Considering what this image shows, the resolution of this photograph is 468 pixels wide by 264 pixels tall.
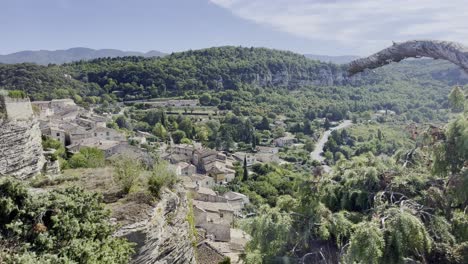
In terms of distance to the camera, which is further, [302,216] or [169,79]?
[169,79]

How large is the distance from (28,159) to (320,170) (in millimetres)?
9177

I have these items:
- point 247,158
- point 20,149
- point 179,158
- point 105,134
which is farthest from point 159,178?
point 247,158

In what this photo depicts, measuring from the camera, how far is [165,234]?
636 centimetres

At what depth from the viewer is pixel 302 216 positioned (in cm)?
541

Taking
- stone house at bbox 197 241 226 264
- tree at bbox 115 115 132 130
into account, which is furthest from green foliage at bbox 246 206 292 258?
tree at bbox 115 115 132 130

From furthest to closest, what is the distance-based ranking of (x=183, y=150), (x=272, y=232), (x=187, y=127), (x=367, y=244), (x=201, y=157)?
(x=187, y=127) → (x=183, y=150) → (x=201, y=157) → (x=272, y=232) → (x=367, y=244)

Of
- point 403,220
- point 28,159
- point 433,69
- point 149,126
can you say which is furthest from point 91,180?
point 433,69

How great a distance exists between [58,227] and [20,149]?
22.7 ft

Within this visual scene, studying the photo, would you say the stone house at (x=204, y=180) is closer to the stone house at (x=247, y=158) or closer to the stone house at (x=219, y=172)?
the stone house at (x=219, y=172)

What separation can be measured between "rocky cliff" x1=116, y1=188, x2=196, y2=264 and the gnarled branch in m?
4.50

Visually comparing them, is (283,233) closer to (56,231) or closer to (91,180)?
(56,231)

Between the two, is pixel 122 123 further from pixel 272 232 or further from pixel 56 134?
pixel 272 232

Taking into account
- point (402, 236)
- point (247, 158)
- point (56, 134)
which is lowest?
point (247, 158)

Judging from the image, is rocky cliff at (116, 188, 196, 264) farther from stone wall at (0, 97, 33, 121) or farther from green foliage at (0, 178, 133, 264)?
stone wall at (0, 97, 33, 121)
